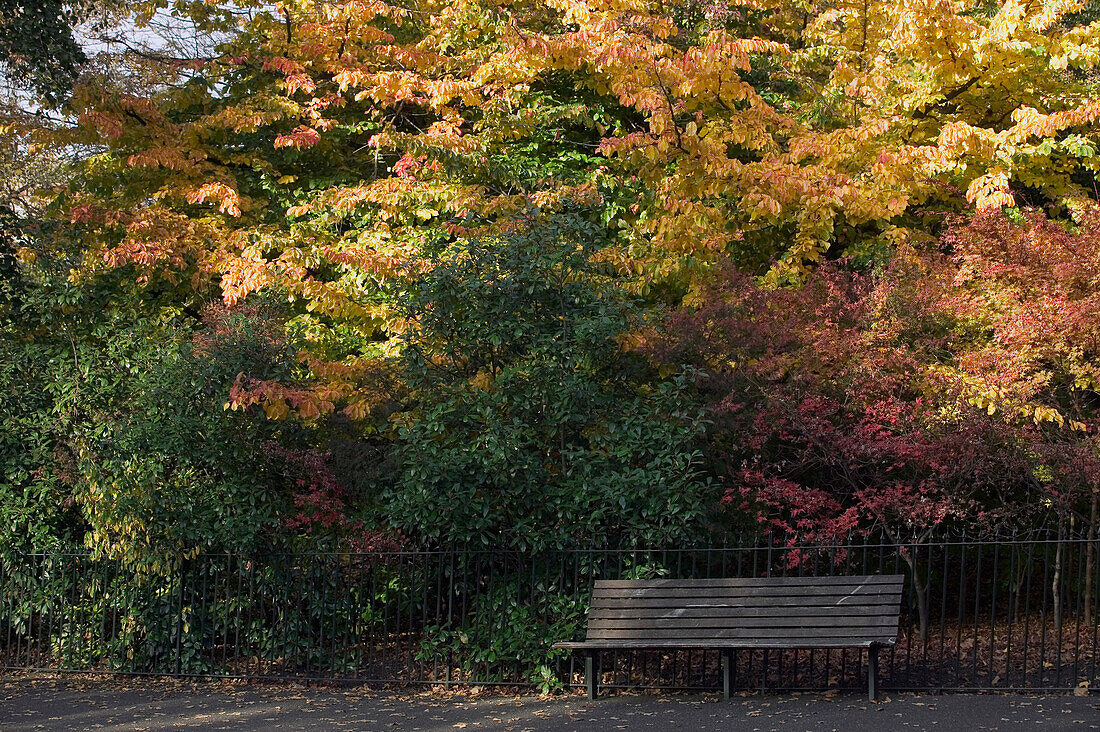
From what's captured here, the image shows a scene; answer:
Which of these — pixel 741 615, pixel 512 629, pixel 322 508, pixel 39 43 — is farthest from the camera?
pixel 39 43

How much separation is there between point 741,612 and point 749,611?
56mm

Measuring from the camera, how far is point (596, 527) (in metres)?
8.38

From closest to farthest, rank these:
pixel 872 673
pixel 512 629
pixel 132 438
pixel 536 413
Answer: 1. pixel 872 673
2. pixel 512 629
3. pixel 536 413
4. pixel 132 438

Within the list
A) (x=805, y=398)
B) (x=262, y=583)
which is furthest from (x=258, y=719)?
(x=805, y=398)

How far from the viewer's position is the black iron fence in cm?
831

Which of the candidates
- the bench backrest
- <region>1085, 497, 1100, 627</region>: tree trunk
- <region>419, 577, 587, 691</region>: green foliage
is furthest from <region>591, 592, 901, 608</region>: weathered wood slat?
<region>1085, 497, 1100, 627</region>: tree trunk

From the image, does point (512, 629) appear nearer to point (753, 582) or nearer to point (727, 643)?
point (727, 643)

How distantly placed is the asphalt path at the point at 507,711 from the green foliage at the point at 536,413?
124 centimetres

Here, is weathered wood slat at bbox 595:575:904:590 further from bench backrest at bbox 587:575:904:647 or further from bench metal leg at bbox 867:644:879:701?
bench metal leg at bbox 867:644:879:701

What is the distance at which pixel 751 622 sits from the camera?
759cm

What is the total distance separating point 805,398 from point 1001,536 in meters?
2.98

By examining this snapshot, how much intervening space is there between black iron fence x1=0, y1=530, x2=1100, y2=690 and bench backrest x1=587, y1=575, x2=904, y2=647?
24 cm

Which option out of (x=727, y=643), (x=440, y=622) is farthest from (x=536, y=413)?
(x=727, y=643)

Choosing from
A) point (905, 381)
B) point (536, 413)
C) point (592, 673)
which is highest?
point (905, 381)
